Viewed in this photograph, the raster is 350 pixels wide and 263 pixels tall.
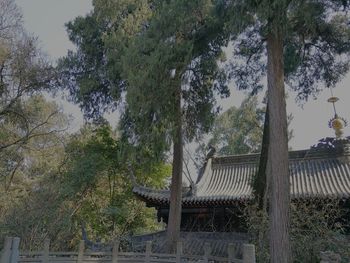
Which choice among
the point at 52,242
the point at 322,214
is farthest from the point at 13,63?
the point at 322,214

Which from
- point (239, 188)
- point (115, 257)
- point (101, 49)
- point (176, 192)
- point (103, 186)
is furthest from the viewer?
point (103, 186)

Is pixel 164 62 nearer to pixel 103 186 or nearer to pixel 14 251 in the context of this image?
pixel 14 251

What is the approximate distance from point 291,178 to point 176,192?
13.1 ft

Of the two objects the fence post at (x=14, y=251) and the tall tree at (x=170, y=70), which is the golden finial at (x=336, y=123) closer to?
the tall tree at (x=170, y=70)

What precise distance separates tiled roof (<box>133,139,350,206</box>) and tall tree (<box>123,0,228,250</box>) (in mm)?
1421

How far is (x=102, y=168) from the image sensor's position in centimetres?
1443

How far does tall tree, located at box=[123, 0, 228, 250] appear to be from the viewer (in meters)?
7.22

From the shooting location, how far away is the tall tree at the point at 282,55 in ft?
19.0

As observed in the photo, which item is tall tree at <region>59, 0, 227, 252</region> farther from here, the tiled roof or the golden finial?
the golden finial

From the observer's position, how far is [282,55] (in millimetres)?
6688

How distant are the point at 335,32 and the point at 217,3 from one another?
8.95 feet

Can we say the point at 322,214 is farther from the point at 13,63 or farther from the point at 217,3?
the point at 13,63

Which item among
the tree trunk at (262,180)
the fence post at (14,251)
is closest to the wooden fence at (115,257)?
the tree trunk at (262,180)

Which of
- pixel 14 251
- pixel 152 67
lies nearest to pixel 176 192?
pixel 152 67
